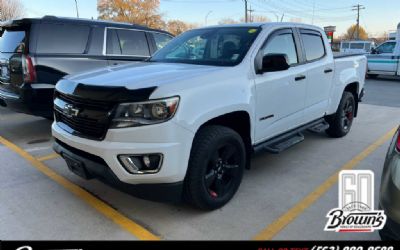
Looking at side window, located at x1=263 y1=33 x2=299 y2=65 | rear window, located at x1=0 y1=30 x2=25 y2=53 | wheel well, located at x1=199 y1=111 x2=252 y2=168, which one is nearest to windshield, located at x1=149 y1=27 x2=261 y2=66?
side window, located at x1=263 y1=33 x2=299 y2=65

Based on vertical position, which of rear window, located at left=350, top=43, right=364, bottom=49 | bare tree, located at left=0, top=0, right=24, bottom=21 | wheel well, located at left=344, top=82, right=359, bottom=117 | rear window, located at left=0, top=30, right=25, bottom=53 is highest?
bare tree, located at left=0, top=0, right=24, bottom=21

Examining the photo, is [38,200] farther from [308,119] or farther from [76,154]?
[308,119]

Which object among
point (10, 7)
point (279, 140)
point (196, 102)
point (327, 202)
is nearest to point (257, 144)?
point (279, 140)

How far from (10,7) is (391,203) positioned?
179ft

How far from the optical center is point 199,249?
9.21ft

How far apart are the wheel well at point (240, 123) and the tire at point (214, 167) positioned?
14 cm

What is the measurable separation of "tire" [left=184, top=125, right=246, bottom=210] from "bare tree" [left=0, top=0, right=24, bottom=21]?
49.9 metres

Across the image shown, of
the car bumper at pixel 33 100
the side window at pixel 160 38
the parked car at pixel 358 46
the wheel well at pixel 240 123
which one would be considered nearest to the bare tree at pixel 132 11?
the parked car at pixel 358 46

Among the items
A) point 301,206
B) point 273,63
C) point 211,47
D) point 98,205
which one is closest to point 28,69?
point 98,205

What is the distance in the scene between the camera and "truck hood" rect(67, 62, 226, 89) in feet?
9.38

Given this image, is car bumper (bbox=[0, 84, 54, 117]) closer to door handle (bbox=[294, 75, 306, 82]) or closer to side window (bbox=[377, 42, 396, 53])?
door handle (bbox=[294, 75, 306, 82])

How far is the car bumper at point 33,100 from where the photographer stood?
518 centimetres

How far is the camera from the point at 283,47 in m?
4.22

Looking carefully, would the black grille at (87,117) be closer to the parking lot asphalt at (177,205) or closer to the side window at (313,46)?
the parking lot asphalt at (177,205)
